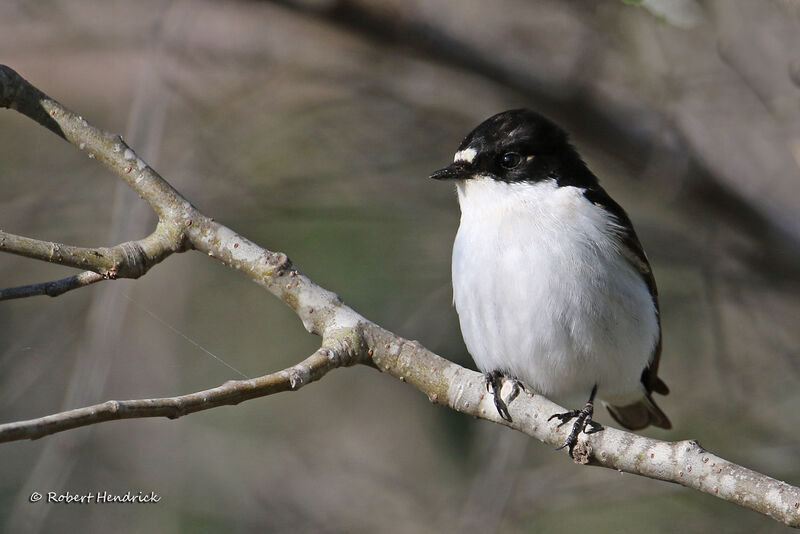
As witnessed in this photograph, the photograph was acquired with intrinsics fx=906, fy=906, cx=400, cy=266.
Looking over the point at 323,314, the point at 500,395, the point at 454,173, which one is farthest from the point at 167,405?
the point at 454,173

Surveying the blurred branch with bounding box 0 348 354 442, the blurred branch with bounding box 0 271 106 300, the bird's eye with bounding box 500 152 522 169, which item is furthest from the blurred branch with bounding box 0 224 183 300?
the bird's eye with bounding box 500 152 522 169

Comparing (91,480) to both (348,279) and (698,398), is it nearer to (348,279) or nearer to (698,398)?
Answer: (348,279)

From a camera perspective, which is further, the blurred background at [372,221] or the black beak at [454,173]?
the blurred background at [372,221]

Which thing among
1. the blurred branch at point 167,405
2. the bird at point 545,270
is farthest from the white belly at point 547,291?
the blurred branch at point 167,405

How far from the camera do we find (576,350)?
12.0 ft

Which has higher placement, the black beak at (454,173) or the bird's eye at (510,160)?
the bird's eye at (510,160)

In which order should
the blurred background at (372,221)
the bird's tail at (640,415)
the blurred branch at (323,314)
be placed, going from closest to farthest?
the blurred branch at (323,314), the bird's tail at (640,415), the blurred background at (372,221)

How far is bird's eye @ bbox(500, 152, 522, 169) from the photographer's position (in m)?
3.81

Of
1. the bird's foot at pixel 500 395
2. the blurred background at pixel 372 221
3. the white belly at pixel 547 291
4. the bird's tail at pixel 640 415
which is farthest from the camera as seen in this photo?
the blurred background at pixel 372 221

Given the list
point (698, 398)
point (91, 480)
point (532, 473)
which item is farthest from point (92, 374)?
point (698, 398)

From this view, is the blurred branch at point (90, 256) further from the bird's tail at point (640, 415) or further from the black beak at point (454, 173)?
the bird's tail at point (640, 415)

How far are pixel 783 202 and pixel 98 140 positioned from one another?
385cm

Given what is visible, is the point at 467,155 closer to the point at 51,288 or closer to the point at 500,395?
the point at 500,395

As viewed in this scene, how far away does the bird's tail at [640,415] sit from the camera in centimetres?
439
